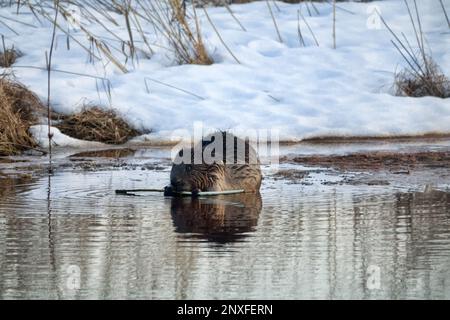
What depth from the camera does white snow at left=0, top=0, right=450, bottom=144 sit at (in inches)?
444

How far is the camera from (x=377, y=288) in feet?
17.4

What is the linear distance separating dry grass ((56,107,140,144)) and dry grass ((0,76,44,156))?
0.37 m

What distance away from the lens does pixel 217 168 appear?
8281 mm

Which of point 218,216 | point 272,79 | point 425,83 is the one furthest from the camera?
point 272,79

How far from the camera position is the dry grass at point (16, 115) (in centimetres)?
1034

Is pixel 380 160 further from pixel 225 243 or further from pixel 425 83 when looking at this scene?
pixel 225 243

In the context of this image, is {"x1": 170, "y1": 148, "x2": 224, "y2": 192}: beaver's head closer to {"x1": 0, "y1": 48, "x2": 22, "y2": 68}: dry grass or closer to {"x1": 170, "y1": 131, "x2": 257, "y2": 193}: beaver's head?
{"x1": 170, "y1": 131, "x2": 257, "y2": 193}: beaver's head

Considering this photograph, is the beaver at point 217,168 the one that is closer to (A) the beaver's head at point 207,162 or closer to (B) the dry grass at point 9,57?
(A) the beaver's head at point 207,162

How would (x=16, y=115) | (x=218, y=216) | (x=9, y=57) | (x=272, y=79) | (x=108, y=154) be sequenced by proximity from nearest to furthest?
(x=218, y=216) < (x=108, y=154) < (x=16, y=115) < (x=272, y=79) < (x=9, y=57)

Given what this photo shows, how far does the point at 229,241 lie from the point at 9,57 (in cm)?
716

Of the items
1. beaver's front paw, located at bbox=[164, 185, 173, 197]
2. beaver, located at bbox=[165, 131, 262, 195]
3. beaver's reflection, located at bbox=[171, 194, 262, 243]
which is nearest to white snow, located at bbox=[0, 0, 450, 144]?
beaver, located at bbox=[165, 131, 262, 195]

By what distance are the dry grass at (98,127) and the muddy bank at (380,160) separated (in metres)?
2.05

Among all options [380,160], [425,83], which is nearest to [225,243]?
[380,160]


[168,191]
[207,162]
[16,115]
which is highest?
[16,115]
